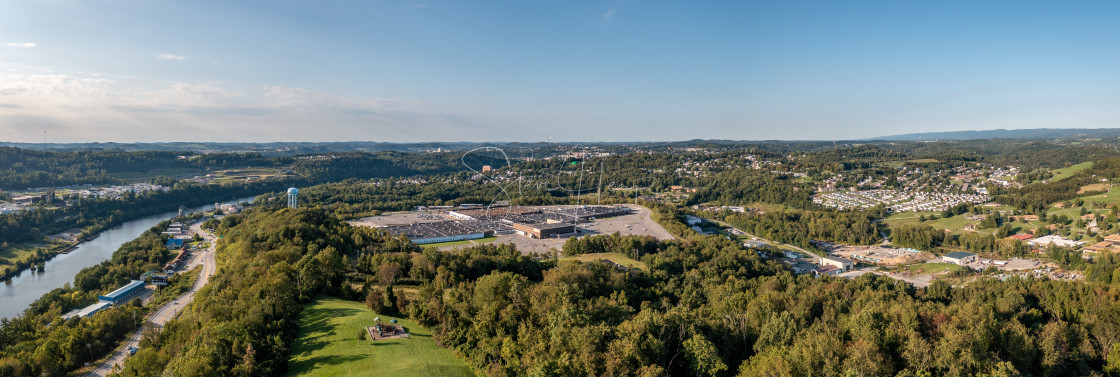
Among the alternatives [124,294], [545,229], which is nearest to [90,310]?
[124,294]

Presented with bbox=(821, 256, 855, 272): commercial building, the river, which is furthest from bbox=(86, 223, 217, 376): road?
bbox=(821, 256, 855, 272): commercial building

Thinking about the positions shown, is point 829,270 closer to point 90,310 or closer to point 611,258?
point 611,258

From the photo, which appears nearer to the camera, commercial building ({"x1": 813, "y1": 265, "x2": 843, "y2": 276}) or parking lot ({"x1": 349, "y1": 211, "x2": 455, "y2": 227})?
commercial building ({"x1": 813, "y1": 265, "x2": 843, "y2": 276})

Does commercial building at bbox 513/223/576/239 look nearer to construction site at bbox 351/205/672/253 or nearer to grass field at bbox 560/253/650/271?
construction site at bbox 351/205/672/253

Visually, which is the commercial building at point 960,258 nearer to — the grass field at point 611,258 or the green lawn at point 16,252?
the grass field at point 611,258

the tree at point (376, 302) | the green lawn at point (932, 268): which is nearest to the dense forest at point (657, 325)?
the tree at point (376, 302)
